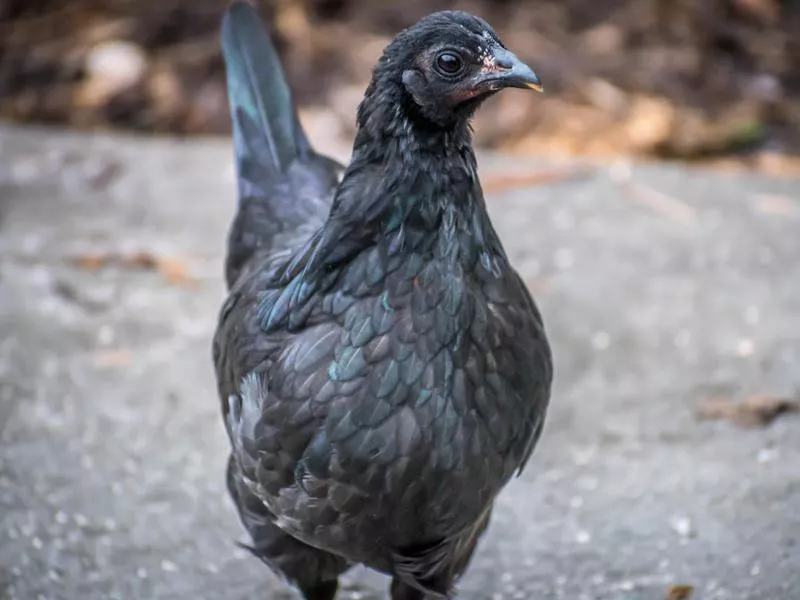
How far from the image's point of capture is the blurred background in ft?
21.9

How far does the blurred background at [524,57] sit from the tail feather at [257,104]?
121 inches

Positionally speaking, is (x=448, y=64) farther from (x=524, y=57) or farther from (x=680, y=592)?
(x=524, y=57)

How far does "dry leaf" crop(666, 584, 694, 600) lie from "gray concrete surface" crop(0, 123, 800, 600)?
0.04m

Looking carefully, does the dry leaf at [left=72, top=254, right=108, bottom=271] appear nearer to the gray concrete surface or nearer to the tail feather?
the gray concrete surface

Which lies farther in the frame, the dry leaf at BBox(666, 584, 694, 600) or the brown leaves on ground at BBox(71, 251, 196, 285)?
the brown leaves on ground at BBox(71, 251, 196, 285)

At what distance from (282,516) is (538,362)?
63 cm

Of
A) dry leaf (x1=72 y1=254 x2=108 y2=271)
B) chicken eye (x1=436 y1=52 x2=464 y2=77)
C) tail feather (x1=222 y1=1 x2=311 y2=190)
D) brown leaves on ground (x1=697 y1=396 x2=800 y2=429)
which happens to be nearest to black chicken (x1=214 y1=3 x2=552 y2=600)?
chicken eye (x1=436 y1=52 x2=464 y2=77)

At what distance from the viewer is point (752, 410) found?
12.8ft

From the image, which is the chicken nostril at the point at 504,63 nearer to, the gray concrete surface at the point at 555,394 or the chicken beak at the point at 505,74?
the chicken beak at the point at 505,74

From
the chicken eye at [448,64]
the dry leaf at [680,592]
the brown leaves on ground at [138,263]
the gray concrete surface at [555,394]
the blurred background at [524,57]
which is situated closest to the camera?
the chicken eye at [448,64]

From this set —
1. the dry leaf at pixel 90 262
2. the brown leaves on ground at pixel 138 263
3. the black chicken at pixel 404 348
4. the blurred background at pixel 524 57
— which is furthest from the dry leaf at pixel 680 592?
the blurred background at pixel 524 57

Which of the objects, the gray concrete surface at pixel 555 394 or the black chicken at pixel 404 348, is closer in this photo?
the black chicken at pixel 404 348

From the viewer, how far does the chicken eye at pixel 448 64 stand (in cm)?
224

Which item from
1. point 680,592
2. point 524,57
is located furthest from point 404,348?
point 524,57
